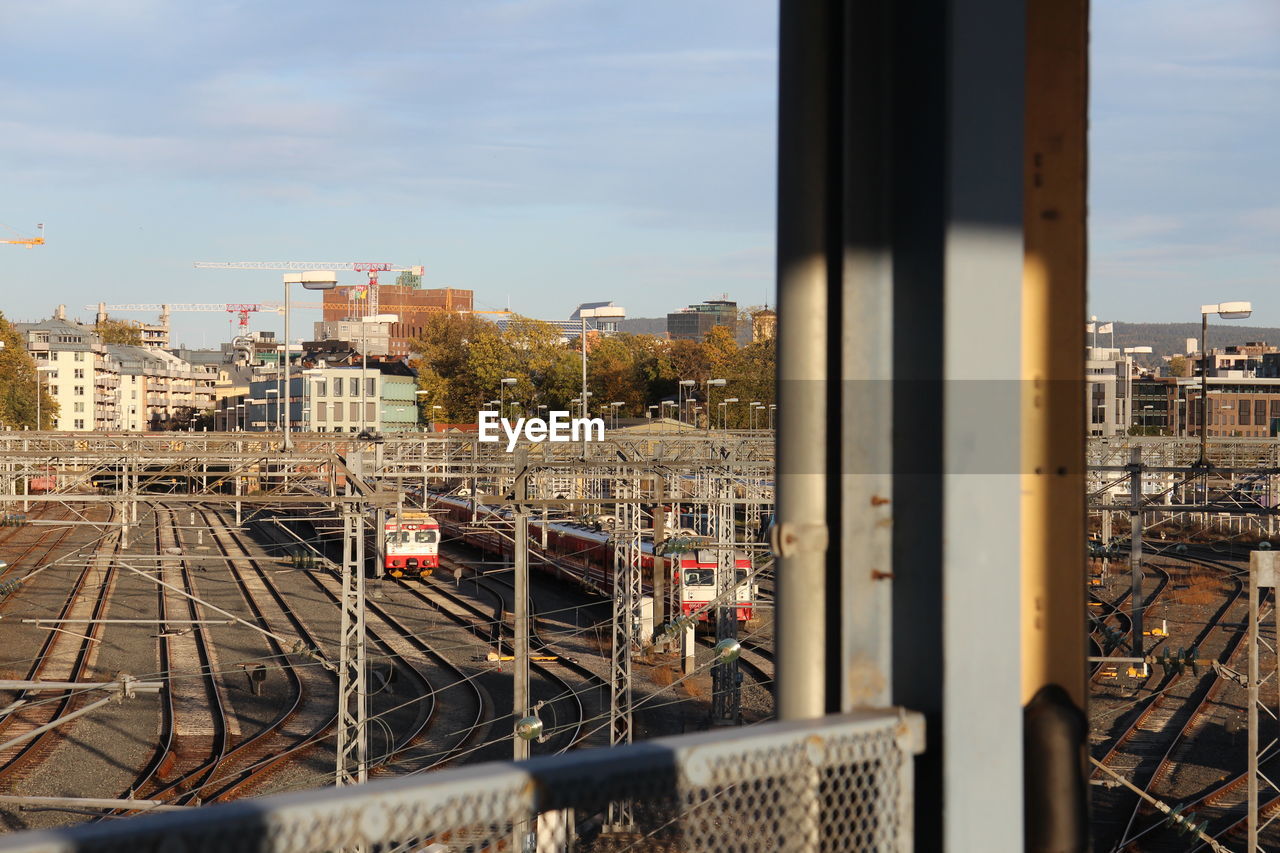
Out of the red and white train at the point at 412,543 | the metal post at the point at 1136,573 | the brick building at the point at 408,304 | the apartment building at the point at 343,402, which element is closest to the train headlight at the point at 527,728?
the metal post at the point at 1136,573

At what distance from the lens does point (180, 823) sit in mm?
1631

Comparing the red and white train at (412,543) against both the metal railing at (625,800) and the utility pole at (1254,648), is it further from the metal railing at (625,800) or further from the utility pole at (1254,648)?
the metal railing at (625,800)

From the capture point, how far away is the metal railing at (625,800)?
1655mm

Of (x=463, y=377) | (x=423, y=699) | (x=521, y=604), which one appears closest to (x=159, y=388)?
(x=463, y=377)

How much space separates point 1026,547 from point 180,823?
1758mm

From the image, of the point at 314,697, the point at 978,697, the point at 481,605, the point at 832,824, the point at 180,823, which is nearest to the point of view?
the point at 180,823

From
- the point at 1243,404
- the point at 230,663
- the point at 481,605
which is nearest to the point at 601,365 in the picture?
the point at 1243,404

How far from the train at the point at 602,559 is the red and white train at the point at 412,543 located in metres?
1.58

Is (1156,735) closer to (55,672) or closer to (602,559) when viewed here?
(602,559)

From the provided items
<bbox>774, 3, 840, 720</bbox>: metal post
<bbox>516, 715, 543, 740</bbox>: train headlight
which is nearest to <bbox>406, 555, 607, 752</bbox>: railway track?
<bbox>516, 715, 543, 740</bbox>: train headlight

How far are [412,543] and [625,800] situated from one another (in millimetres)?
30755

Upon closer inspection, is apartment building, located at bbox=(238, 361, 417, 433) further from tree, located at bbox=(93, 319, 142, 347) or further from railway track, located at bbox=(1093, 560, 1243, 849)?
tree, located at bbox=(93, 319, 142, 347)

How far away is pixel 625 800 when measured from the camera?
2021 millimetres

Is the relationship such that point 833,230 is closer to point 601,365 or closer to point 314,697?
point 314,697
